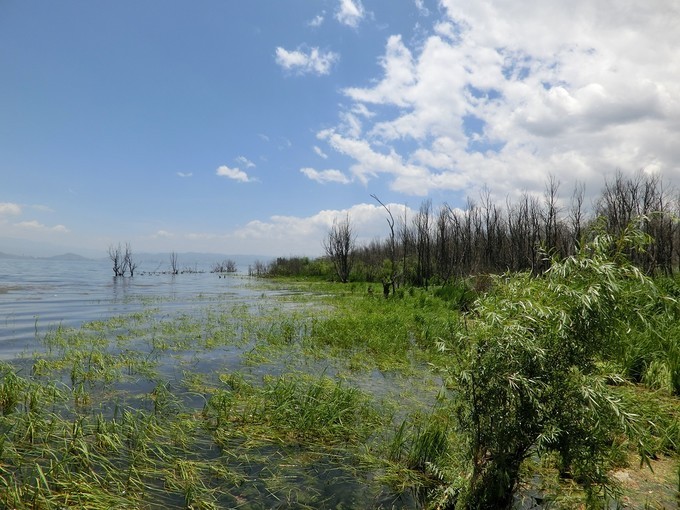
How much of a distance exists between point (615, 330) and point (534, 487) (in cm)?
256

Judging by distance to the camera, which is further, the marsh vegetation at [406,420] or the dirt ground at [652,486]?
the dirt ground at [652,486]

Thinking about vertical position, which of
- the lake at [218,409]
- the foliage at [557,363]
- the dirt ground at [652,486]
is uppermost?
the foliage at [557,363]

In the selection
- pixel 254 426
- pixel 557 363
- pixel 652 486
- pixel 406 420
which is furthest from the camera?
pixel 406 420

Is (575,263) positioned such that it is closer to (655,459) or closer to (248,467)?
(655,459)

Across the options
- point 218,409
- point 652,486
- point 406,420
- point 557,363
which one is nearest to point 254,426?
point 218,409

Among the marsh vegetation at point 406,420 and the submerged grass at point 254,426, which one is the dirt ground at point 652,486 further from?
the submerged grass at point 254,426

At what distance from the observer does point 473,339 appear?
3736 millimetres

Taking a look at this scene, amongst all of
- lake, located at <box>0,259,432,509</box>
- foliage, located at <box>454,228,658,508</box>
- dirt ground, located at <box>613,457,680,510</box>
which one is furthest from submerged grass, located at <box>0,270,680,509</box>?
foliage, located at <box>454,228,658,508</box>

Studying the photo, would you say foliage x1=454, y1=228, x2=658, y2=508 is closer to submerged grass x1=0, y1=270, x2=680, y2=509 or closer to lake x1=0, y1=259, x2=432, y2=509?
submerged grass x1=0, y1=270, x2=680, y2=509

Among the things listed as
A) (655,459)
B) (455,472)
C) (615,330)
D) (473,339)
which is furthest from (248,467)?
(655,459)

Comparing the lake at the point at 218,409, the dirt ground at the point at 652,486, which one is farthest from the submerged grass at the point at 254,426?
the dirt ground at the point at 652,486

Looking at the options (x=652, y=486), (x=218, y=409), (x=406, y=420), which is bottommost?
(x=652, y=486)

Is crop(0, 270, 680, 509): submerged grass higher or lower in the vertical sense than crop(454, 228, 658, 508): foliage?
lower

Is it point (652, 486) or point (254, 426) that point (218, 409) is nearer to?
point (254, 426)
